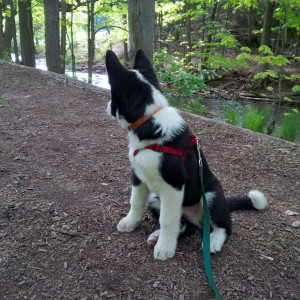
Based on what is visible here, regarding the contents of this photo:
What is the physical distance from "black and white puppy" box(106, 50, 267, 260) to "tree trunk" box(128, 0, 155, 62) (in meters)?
2.63

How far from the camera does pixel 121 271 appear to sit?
2.23 meters

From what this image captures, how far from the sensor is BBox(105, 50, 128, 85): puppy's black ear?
205cm

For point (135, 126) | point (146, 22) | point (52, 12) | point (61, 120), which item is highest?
point (52, 12)

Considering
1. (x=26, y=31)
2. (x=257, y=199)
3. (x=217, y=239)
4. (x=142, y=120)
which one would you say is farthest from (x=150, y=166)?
(x=26, y=31)

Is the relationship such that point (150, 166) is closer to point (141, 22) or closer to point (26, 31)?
point (141, 22)

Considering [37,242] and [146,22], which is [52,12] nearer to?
[146,22]

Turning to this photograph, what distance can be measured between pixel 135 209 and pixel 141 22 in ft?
10.9

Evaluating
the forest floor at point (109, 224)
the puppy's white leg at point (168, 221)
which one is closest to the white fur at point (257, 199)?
the forest floor at point (109, 224)

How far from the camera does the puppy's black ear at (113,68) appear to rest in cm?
205

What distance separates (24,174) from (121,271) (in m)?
1.86

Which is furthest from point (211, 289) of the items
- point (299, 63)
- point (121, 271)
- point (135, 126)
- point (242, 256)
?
point (299, 63)

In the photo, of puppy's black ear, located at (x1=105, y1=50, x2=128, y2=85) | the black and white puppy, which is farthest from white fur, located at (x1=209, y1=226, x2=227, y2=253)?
puppy's black ear, located at (x1=105, y1=50, x2=128, y2=85)

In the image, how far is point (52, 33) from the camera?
360 inches

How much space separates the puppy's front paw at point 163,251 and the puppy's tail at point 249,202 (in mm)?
839
